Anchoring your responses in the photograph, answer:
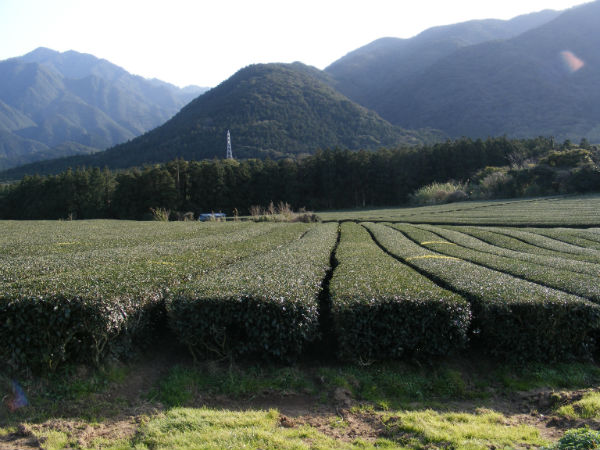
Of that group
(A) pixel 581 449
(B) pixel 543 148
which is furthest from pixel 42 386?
(B) pixel 543 148

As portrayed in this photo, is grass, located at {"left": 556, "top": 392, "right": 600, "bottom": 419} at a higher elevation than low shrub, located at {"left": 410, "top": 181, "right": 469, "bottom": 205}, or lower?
lower

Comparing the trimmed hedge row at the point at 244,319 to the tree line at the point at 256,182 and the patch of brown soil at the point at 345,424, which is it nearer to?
the patch of brown soil at the point at 345,424

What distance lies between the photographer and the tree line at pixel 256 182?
43844 mm

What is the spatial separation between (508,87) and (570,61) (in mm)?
21280

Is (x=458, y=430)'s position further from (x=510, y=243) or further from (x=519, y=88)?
(x=519, y=88)

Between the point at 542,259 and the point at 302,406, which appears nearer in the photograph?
the point at 302,406

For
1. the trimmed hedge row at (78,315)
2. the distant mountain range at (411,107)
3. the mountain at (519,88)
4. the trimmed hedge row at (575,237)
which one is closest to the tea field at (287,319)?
the trimmed hedge row at (78,315)

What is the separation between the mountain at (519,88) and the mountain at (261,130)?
14.5 metres

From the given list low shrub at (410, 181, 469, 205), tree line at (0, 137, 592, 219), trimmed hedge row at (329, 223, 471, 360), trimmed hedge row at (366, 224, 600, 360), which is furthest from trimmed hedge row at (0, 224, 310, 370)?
tree line at (0, 137, 592, 219)

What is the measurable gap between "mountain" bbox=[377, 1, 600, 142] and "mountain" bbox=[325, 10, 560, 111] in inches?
376

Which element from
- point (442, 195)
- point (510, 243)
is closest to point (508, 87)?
point (442, 195)

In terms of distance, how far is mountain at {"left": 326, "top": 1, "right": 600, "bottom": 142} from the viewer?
87375 mm

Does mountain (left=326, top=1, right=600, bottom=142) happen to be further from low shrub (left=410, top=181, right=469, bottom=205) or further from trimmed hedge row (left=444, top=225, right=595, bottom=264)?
trimmed hedge row (left=444, top=225, right=595, bottom=264)

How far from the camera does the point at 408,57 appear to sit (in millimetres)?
157000
